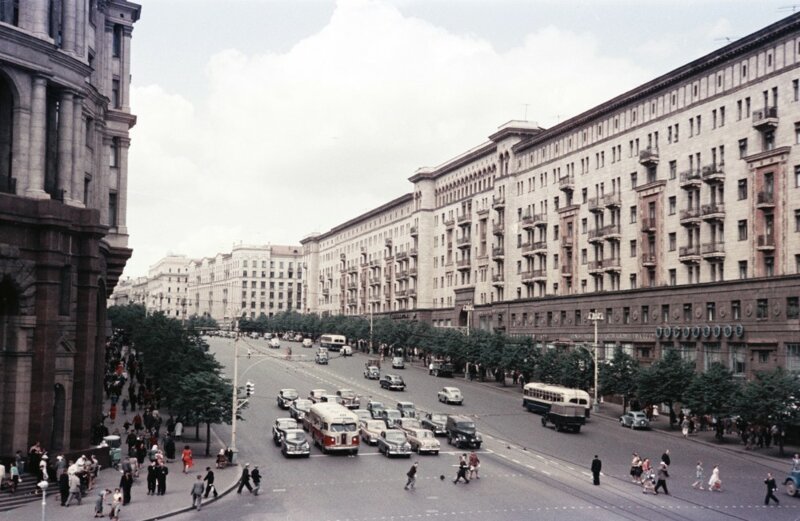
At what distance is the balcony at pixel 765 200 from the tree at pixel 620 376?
16.2 meters

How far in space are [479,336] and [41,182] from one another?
6517 cm

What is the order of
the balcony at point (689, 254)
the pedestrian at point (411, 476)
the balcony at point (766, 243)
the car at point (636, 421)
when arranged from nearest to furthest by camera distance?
the pedestrian at point (411, 476) → the car at point (636, 421) → the balcony at point (766, 243) → the balcony at point (689, 254)

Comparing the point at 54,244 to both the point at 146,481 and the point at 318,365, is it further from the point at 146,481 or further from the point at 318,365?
the point at 318,365

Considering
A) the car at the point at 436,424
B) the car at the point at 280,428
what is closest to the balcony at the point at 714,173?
the car at the point at 436,424

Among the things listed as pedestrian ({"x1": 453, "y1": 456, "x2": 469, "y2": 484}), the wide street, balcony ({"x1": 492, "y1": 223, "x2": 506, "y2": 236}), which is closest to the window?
the wide street

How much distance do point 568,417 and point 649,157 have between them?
102 ft

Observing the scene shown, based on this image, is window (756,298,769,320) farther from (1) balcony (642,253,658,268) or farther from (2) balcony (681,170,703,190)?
(1) balcony (642,253,658,268)

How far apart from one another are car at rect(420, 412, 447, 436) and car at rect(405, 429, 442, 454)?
18.0ft

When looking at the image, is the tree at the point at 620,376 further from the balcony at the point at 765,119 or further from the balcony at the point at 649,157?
the balcony at the point at 765,119

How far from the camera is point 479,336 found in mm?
98625

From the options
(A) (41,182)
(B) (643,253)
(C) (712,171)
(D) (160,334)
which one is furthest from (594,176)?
(A) (41,182)

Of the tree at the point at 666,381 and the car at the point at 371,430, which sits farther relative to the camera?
the tree at the point at 666,381

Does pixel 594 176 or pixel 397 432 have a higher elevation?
pixel 594 176

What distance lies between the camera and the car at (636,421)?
6412 centimetres
